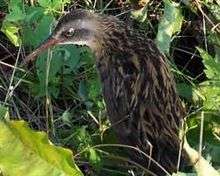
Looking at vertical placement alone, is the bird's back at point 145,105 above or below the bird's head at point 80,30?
below

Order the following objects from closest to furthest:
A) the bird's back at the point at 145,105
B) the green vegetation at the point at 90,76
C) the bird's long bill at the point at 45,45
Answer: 1. the bird's back at the point at 145,105
2. the green vegetation at the point at 90,76
3. the bird's long bill at the point at 45,45

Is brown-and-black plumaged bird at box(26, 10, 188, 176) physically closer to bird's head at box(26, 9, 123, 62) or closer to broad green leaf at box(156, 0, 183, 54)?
bird's head at box(26, 9, 123, 62)

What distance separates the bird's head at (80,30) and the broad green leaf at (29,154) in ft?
3.49

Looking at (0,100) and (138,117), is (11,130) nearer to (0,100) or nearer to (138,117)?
(138,117)

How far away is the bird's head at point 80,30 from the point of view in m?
2.89

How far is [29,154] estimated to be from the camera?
183 cm

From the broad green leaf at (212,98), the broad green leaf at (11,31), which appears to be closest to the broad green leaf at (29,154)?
the broad green leaf at (212,98)

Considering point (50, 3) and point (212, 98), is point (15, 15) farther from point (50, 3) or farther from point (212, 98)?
point (212, 98)

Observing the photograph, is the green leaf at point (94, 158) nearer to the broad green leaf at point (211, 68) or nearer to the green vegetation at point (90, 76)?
the green vegetation at point (90, 76)

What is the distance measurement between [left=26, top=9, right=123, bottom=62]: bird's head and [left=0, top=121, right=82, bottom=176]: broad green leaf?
3.49 ft

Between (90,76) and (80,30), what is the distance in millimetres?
271

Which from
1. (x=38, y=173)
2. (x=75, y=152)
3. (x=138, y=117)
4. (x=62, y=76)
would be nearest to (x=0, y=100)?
(x=62, y=76)

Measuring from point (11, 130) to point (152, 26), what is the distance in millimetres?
1672

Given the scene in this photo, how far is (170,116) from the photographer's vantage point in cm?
270
